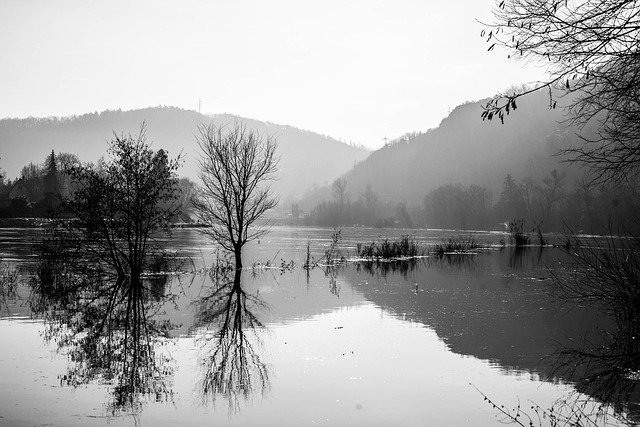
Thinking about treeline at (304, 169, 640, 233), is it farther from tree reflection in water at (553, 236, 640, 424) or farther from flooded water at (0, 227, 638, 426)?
tree reflection in water at (553, 236, 640, 424)

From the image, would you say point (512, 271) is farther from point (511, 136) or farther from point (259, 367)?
point (511, 136)

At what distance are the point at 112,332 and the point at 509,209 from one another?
123361 millimetres

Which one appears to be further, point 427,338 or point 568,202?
point 568,202

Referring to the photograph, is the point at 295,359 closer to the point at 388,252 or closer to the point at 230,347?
the point at 230,347

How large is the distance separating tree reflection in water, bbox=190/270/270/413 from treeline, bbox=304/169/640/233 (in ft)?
260

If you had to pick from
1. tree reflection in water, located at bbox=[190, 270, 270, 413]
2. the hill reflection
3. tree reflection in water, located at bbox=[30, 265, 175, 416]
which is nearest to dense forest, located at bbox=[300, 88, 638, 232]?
the hill reflection

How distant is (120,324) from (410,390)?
9.42 metres

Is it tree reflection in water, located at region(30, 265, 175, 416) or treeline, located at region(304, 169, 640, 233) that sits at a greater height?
treeline, located at region(304, 169, 640, 233)

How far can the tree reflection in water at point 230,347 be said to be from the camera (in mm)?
11259

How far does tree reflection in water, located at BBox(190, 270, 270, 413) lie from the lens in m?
11.3

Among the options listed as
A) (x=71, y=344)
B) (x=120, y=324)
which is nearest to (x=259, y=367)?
(x=71, y=344)

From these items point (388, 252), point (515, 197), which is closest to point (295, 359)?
point (388, 252)

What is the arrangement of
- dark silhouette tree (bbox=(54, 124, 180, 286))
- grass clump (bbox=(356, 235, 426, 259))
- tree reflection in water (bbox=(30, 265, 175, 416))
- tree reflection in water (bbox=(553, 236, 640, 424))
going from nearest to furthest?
tree reflection in water (bbox=(553, 236, 640, 424)), tree reflection in water (bbox=(30, 265, 175, 416)), dark silhouette tree (bbox=(54, 124, 180, 286)), grass clump (bbox=(356, 235, 426, 259))

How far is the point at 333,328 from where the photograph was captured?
17.8 metres
